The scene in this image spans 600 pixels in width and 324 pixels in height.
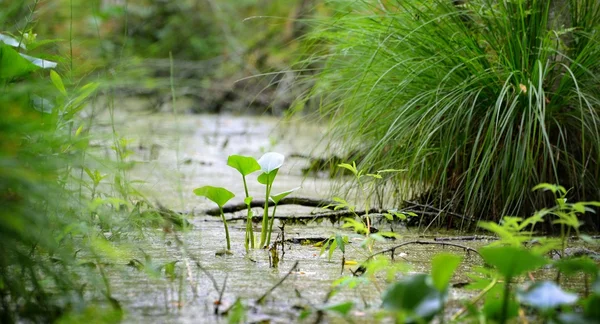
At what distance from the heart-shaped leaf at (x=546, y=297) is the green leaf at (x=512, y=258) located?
0.06 metres

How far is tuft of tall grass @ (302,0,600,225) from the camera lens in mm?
2479

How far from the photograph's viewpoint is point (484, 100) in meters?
2.61

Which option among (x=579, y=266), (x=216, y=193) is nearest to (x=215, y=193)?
(x=216, y=193)

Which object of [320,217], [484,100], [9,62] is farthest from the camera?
[320,217]

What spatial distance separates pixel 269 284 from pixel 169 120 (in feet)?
15.7

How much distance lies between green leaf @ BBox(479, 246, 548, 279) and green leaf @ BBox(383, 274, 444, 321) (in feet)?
0.39

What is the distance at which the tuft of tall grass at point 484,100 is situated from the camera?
8.13 ft

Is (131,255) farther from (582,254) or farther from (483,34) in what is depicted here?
(483,34)

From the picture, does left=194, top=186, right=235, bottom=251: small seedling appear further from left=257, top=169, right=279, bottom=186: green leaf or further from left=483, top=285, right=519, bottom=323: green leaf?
left=483, top=285, right=519, bottom=323: green leaf

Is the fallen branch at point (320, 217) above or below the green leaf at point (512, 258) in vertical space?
above

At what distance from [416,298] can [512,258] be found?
0.18 m

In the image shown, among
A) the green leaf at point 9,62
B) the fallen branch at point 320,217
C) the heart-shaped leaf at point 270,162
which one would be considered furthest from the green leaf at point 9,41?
the fallen branch at point 320,217

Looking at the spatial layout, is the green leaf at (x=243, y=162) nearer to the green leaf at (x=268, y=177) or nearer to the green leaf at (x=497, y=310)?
the green leaf at (x=268, y=177)

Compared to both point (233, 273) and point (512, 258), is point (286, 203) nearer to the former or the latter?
point (233, 273)
